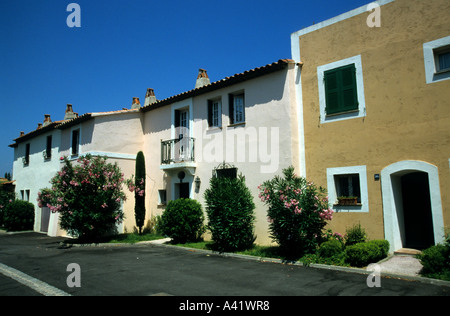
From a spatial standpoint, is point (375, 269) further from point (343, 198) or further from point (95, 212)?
point (95, 212)

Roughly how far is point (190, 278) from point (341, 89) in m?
7.42

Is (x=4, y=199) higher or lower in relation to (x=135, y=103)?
lower

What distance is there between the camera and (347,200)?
384 inches

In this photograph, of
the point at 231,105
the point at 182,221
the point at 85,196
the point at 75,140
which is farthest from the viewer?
the point at 75,140

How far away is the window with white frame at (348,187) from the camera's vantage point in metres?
9.50

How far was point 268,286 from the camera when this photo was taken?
Result: 21.0 feet

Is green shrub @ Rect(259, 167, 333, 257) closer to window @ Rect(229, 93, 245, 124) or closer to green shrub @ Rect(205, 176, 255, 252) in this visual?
green shrub @ Rect(205, 176, 255, 252)

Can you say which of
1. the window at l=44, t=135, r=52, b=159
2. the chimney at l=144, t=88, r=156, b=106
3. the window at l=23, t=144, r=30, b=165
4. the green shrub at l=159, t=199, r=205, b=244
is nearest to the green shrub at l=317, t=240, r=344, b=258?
the green shrub at l=159, t=199, r=205, b=244

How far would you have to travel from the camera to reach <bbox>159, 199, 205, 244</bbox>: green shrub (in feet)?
40.5

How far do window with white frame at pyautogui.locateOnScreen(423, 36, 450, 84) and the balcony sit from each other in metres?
9.01

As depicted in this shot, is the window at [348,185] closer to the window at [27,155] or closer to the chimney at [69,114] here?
the chimney at [69,114]

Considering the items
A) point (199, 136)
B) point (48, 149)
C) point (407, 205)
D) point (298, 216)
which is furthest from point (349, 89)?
point (48, 149)

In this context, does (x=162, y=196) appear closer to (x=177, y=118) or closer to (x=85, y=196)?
(x=85, y=196)
